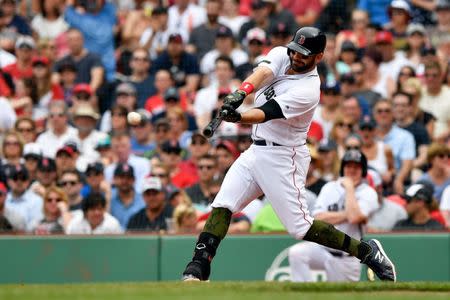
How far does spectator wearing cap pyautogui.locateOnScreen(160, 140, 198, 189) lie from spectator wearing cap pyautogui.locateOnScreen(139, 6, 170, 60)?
2465mm

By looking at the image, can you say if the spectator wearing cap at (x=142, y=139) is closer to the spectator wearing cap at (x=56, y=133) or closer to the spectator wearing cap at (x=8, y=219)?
the spectator wearing cap at (x=56, y=133)

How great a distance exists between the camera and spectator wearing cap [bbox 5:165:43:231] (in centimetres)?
1245

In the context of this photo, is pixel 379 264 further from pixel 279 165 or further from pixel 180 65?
pixel 180 65

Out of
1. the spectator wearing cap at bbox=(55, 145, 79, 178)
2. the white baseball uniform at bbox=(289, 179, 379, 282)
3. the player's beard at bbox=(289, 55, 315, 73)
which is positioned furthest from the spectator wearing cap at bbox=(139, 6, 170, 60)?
the player's beard at bbox=(289, 55, 315, 73)

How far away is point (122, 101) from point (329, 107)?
2.53 m

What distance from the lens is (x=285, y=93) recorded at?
866 cm

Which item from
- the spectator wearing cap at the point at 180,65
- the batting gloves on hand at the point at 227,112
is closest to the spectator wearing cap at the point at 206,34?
the spectator wearing cap at the point at 180,65

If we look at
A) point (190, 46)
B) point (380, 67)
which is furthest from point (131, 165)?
point (380, 67)

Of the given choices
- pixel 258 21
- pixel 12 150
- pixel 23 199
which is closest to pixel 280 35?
pixel 258 21

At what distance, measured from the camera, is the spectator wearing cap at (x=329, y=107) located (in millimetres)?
13969

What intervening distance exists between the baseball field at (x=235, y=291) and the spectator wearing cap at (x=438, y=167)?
3903 millimetres

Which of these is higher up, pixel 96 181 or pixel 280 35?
pixel 280 35

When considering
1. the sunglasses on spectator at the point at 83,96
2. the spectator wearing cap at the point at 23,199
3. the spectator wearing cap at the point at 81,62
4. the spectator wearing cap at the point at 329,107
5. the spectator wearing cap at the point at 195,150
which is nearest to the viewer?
the spectator wearing cap at the point at 23,199

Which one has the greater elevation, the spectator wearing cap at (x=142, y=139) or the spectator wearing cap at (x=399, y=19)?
the spectator wearing cap at (x=399, y=19)
